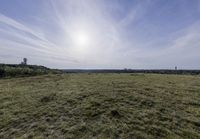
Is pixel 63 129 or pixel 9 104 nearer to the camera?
pixel 63 129

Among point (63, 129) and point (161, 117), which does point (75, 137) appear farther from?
point (161, 117)

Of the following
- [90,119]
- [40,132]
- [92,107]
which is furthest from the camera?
[92,107]

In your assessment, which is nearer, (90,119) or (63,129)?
(63,129)

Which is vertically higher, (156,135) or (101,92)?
(101,92)

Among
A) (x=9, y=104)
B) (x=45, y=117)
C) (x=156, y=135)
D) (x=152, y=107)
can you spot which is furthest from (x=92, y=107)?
Answer: (x=9, y=104)

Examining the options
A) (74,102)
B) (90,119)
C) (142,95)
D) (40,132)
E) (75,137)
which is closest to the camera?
(75,137)

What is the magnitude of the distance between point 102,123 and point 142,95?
4013mm

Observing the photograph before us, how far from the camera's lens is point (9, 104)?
31.3 ft

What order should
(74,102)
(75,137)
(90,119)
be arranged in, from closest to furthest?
(75,137) → (90,119) → (74,102)

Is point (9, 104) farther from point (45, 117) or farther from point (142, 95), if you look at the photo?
point (142, 95)

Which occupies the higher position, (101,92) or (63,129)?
(101,92)

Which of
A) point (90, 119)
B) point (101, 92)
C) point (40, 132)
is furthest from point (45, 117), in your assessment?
point (101, 92)

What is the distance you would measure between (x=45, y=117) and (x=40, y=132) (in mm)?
1251

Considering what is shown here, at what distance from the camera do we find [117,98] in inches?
374
